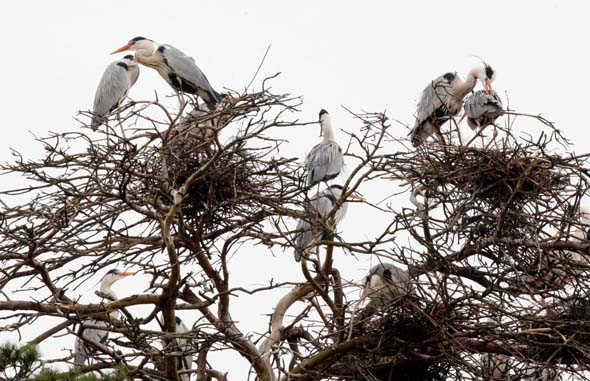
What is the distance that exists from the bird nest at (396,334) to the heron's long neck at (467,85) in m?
3.65

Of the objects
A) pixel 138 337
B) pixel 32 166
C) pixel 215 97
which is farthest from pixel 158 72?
pixel 138 337

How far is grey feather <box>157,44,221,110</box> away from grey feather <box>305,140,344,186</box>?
1.14 m

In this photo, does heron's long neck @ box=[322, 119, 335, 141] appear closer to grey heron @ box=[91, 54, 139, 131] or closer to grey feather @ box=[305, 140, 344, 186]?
grey feather @ box=[305, 140, 344, 186]

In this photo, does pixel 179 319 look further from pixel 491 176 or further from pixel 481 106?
pixel 491 176

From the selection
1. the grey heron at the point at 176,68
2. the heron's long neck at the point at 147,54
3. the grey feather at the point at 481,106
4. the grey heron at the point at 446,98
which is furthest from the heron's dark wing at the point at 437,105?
the heron's long neck at the point at 147,54

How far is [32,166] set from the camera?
5.34m

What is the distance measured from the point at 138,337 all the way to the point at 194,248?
1.05 meters

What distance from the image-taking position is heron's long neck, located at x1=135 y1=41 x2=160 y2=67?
9312mm

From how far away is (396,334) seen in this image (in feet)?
18.6

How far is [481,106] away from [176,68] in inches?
100

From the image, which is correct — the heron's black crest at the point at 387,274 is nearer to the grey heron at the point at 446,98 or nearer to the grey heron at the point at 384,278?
the grey heron at the point at 384,278

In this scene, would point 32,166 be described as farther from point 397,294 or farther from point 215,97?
point 215,97

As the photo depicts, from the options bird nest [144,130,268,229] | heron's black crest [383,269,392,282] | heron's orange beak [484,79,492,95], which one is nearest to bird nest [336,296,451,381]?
heron's black crest [383,269,392,282]

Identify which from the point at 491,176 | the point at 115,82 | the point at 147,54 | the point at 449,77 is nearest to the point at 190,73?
the point at 147,54
